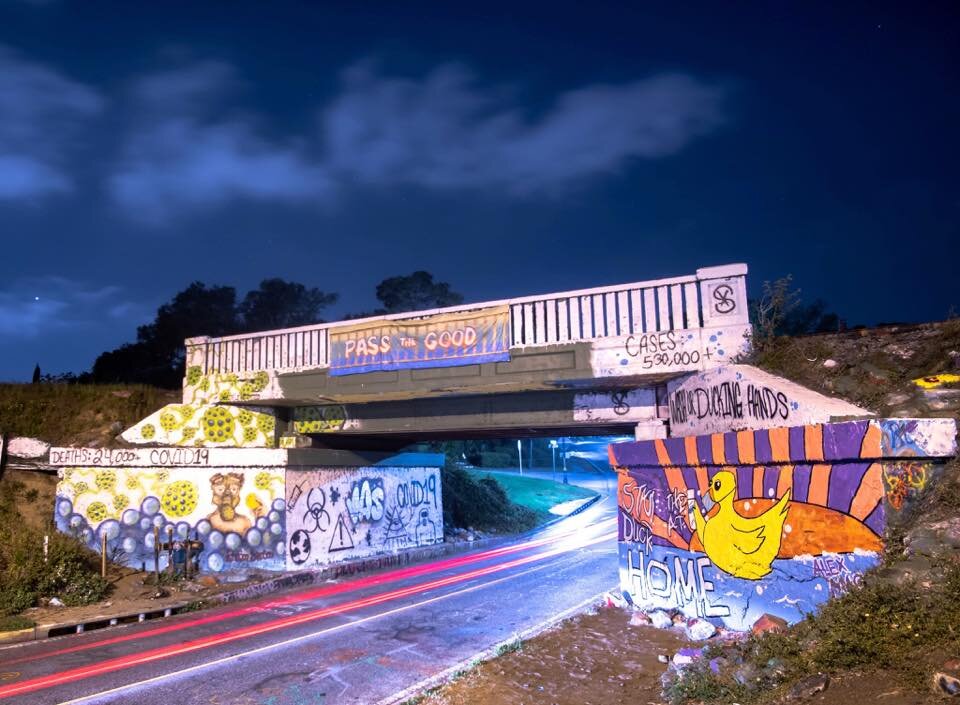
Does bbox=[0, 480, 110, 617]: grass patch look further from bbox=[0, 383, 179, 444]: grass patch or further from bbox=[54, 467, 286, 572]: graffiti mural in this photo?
bbox=[0, 383, 179, 444]: grass patch

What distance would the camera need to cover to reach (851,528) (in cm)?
746

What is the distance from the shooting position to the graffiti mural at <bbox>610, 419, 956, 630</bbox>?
7.26 metres

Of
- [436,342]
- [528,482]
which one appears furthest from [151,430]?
[528,482]

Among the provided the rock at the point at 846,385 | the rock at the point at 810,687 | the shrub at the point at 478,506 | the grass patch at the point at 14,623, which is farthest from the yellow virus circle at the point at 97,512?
the rock at the point at 846,385

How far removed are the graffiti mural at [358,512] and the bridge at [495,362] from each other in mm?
1471

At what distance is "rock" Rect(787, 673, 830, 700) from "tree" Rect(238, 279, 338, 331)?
4314 centimetres

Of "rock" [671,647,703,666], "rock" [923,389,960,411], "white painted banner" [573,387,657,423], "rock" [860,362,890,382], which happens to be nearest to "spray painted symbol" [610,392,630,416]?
"white painted banner" [573,387,657,423]

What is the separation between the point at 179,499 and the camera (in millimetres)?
Result: 17891

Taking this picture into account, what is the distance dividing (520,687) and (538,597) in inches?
277

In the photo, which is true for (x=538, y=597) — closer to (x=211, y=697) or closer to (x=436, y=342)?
(x=436, y=342)

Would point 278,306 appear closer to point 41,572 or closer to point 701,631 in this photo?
point 41,572

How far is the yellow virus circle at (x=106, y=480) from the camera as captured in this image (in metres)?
17.9

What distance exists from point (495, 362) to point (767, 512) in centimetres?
717

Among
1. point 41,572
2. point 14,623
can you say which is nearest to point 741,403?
point 14,623
